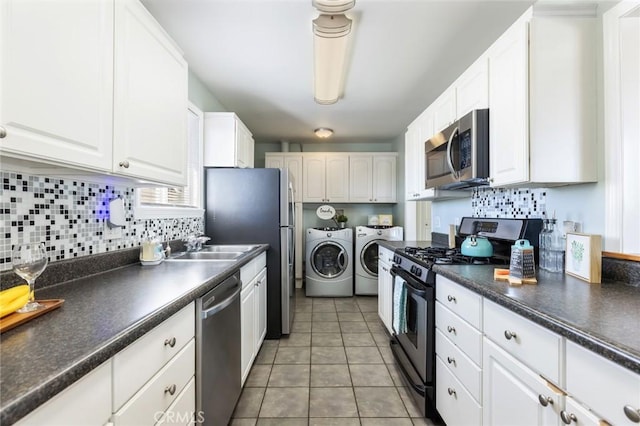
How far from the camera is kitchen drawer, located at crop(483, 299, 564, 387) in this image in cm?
85

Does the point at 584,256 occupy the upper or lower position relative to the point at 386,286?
upper

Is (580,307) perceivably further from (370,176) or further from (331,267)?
(370,176)

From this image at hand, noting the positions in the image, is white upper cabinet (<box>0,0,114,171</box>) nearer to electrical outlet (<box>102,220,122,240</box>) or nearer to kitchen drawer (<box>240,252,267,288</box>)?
electrical outlet (<box>102,220,122,240</box>)

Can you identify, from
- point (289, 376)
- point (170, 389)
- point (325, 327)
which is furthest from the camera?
point (325, 327)

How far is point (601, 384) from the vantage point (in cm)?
71

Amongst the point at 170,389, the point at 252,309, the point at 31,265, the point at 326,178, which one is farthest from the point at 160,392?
the point at 326,178

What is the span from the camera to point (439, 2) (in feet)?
5.56

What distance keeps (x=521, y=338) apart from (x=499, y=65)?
1.39 metres

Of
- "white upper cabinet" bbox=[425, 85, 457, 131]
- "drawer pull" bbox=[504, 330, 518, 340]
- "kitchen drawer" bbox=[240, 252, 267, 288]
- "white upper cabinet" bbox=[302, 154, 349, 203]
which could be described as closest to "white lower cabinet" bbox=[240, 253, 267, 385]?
"kitchen drawer" bbox=[240, 252, 267, 288]

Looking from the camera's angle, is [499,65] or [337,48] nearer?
[499,65]

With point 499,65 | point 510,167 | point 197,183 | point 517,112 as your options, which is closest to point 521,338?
point 510,167

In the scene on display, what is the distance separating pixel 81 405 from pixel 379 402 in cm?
172

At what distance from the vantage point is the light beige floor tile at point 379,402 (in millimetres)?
1751

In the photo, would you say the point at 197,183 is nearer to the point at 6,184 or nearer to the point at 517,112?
the point at 6,184
